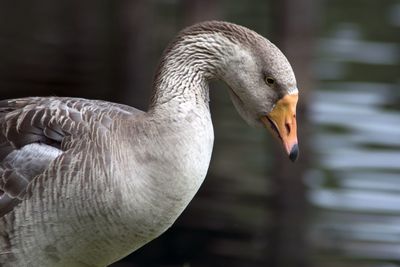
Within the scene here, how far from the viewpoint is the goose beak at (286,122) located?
6012 mm

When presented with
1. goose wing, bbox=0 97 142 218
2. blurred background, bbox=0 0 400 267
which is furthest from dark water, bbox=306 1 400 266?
goose wing, bbox=0 97 142 218

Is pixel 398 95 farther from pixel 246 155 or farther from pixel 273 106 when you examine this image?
pixel 273 106

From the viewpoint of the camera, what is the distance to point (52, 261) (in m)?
6.38

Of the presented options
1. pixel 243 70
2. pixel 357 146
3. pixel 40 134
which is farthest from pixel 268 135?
pixel 243 70

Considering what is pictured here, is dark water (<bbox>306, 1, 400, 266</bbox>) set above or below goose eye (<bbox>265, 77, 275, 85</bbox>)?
below

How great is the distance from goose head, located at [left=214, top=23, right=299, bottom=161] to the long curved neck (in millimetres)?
82

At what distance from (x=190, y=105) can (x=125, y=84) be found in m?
9.03

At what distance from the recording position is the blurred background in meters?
11.9

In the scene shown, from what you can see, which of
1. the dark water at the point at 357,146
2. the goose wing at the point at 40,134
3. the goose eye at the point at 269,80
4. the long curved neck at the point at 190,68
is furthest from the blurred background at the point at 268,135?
the goose eye at the point at 269,80

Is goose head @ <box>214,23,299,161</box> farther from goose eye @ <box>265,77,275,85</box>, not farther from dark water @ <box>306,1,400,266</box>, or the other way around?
dark water @ <box>306,1,400,266</box>

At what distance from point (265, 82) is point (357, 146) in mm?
8693

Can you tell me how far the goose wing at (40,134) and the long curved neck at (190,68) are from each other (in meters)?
0.35

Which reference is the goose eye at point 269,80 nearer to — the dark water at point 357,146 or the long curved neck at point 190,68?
the long curved neck at point 190,68

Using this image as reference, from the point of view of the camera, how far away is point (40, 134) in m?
6.40
